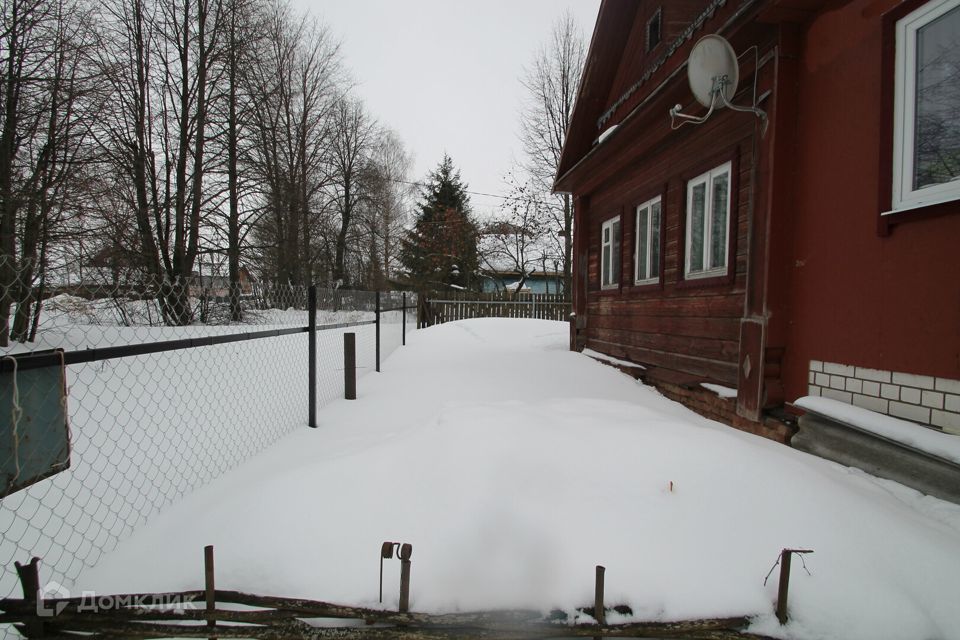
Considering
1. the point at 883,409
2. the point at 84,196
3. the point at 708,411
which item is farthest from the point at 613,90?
the point at 84,196

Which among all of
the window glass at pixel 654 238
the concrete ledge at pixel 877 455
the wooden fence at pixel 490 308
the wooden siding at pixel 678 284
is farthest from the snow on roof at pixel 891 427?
the wooden fence at pixel 490 308

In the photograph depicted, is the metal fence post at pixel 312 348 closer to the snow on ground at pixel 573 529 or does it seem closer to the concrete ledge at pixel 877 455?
the snow on ground at pixel 573 529

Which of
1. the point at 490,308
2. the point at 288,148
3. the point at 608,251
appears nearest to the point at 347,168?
the point at 288,148

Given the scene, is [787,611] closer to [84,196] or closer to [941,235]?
[941,235]

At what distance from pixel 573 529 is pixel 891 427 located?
2093 mm

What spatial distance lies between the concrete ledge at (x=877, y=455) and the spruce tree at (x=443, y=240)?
22.9 m

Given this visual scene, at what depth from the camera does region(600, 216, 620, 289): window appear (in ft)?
22.7

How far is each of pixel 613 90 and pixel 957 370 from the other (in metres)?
6.91

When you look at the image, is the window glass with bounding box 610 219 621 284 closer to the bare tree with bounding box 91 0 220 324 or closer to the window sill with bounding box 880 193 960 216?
the window sill with bounding box 880 193 960 216

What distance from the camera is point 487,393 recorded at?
495 cm

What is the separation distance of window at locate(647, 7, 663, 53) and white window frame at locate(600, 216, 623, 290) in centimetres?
250

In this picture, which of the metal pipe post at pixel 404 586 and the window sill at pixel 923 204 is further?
the window sill at pixel 923 204

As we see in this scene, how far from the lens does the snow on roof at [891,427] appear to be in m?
2.23

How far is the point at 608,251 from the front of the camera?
7273 mm
